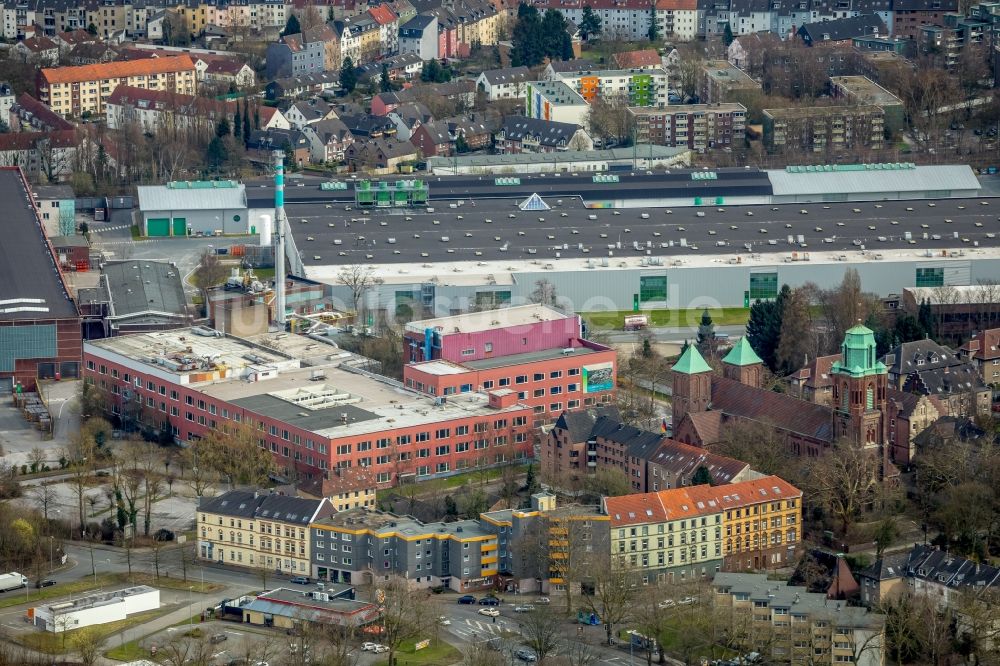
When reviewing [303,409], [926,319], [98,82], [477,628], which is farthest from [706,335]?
[98,82]

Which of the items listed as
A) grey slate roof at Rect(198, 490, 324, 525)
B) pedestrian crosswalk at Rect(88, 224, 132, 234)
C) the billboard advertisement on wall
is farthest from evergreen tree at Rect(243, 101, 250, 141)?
grey slate roof at Rect(198, 490, 324, 525)

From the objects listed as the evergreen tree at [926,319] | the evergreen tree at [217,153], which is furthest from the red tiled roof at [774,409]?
the evergreen tree at [217,153]

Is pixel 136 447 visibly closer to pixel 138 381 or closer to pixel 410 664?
pixel 138 381

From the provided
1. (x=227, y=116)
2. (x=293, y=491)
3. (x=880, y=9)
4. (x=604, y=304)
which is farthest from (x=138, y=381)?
(x=880, y=9)

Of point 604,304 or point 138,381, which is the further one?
point 604,304

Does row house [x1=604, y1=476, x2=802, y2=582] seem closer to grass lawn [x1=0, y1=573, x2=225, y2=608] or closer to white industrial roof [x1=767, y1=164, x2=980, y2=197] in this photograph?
grass lawn [x1=0, y1=573, x2=225, y2=608]

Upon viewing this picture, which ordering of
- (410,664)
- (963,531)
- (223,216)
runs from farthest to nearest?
1. (223,216)
2. (963,531)
3. (410,664)
